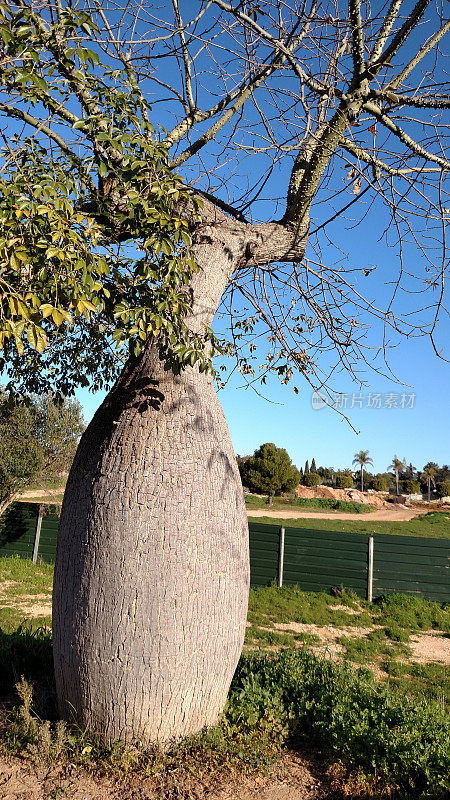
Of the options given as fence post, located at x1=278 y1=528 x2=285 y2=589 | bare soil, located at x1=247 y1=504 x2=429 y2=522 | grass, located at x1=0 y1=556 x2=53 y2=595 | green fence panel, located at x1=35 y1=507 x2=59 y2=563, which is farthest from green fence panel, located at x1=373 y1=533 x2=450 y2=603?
bare soil, located at x1=247 y1=504 x2=429 y2=522

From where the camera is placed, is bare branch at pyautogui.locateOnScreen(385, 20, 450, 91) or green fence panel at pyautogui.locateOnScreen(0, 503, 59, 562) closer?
bare branch at pyautogui.locateOnScreen(385, 20, 450, 91)

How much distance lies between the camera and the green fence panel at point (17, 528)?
12.8m

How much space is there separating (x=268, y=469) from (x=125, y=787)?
98.7ft

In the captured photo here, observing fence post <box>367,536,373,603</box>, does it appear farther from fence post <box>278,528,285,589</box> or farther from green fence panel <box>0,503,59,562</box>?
green fence panel <box>0,503,59,562</box>

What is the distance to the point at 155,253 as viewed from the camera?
108 inches

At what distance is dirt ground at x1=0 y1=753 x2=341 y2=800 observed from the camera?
9.23 ft

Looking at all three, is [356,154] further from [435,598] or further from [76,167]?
[435,598]

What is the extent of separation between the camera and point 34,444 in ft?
40.4

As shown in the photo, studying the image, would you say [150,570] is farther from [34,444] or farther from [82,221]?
[34,444]

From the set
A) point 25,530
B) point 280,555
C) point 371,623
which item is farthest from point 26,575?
point 371,623

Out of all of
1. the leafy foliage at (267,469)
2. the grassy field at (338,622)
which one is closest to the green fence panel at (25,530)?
the grassy field at (338,622)

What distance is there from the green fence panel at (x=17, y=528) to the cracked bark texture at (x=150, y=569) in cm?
1024

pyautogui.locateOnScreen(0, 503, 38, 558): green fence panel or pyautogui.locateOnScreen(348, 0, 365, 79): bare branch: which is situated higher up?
pyautogui.locateOnScreen(348, 0, 365, 79): bare branch

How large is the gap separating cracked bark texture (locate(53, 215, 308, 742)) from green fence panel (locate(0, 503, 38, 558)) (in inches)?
403
